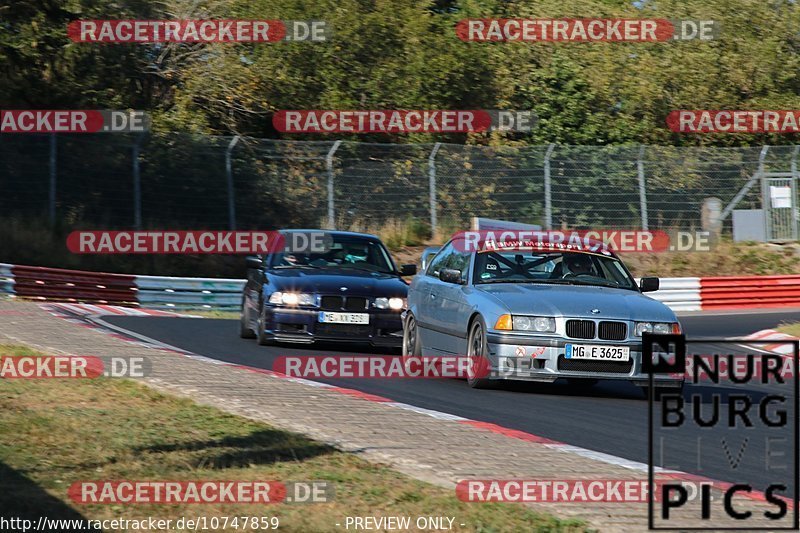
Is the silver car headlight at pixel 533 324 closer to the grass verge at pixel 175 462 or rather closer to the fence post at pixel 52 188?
the grass verge at pixel 175 462

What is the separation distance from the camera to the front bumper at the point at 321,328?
1541cm

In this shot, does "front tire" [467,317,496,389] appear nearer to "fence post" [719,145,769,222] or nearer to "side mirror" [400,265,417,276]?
"side mirror" [400,265,417,276]

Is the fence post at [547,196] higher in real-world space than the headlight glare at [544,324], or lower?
higher

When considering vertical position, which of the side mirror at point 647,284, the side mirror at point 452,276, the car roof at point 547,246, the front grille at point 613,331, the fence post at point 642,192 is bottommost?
the front grille at point 613,331

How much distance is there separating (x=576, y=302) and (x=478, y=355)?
1050 mm

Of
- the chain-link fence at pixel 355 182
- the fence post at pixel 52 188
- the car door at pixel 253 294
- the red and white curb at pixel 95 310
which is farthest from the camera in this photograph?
the chain-link fence at pixel 355 182

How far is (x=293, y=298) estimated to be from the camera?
15.4 meters

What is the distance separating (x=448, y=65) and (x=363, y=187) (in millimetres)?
8773

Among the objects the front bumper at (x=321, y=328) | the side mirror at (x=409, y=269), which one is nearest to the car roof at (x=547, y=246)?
the side mirror at (x=409, y=269)

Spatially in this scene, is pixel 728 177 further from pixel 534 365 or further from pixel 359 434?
pixel 359 434

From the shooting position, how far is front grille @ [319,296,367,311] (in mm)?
15422

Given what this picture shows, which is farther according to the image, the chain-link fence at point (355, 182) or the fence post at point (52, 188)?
the chain-link fence at point (355, 182)

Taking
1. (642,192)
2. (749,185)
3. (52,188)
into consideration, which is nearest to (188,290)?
(52,188)

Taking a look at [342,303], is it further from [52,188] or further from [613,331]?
[52,188]
